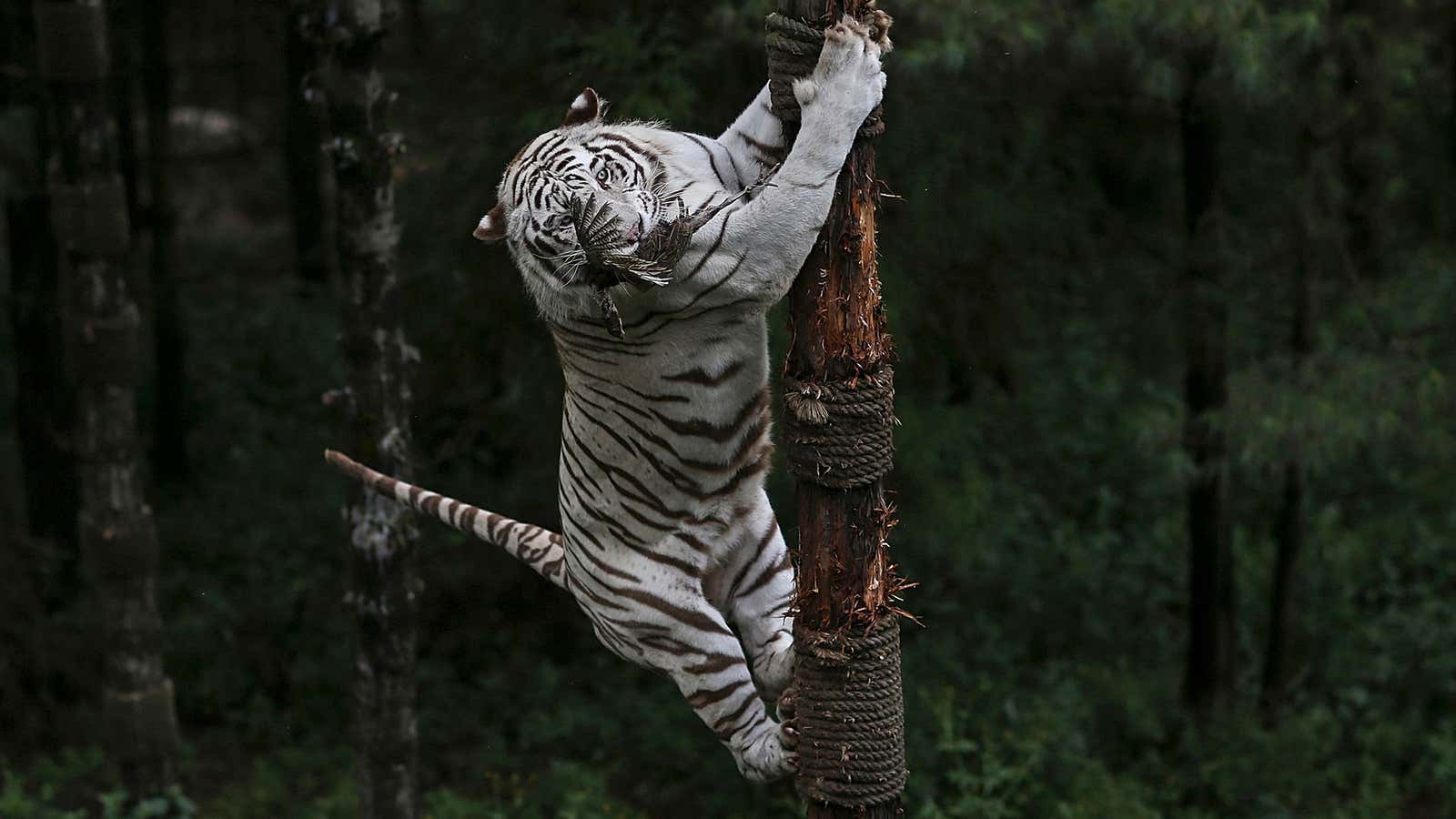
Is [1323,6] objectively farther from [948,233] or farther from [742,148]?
[742,148]

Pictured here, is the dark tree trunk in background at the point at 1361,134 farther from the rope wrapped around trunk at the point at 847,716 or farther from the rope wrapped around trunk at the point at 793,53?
the rope wrapped around trunk at the point at 847,716

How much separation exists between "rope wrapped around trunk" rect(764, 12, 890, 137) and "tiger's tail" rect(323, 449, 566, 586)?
3.76 feet

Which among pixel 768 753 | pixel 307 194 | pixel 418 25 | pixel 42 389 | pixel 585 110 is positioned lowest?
pixel 42 389

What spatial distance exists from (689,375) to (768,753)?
2.50 feet

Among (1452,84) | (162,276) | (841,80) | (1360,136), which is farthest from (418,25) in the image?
(841,80)

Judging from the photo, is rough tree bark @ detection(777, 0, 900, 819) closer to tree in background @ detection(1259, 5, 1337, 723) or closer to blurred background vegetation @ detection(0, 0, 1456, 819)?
blurred background vegetation @ detection(0, 0, 1456, 819)

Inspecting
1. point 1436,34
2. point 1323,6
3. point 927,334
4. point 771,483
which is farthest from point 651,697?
point 1436,34

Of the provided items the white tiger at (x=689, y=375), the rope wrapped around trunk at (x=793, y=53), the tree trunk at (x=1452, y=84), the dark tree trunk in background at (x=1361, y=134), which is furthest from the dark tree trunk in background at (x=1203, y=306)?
the rope wrapped around trunk at (x=793, y=53)

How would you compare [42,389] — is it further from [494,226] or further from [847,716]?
[847,716]

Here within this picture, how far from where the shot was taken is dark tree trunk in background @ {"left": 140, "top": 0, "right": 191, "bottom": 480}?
29.9ft

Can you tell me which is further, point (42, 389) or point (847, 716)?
point (42, 389)

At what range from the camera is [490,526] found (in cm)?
320

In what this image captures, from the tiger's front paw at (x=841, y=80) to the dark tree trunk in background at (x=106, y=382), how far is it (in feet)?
12.2

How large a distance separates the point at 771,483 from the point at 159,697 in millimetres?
2591
